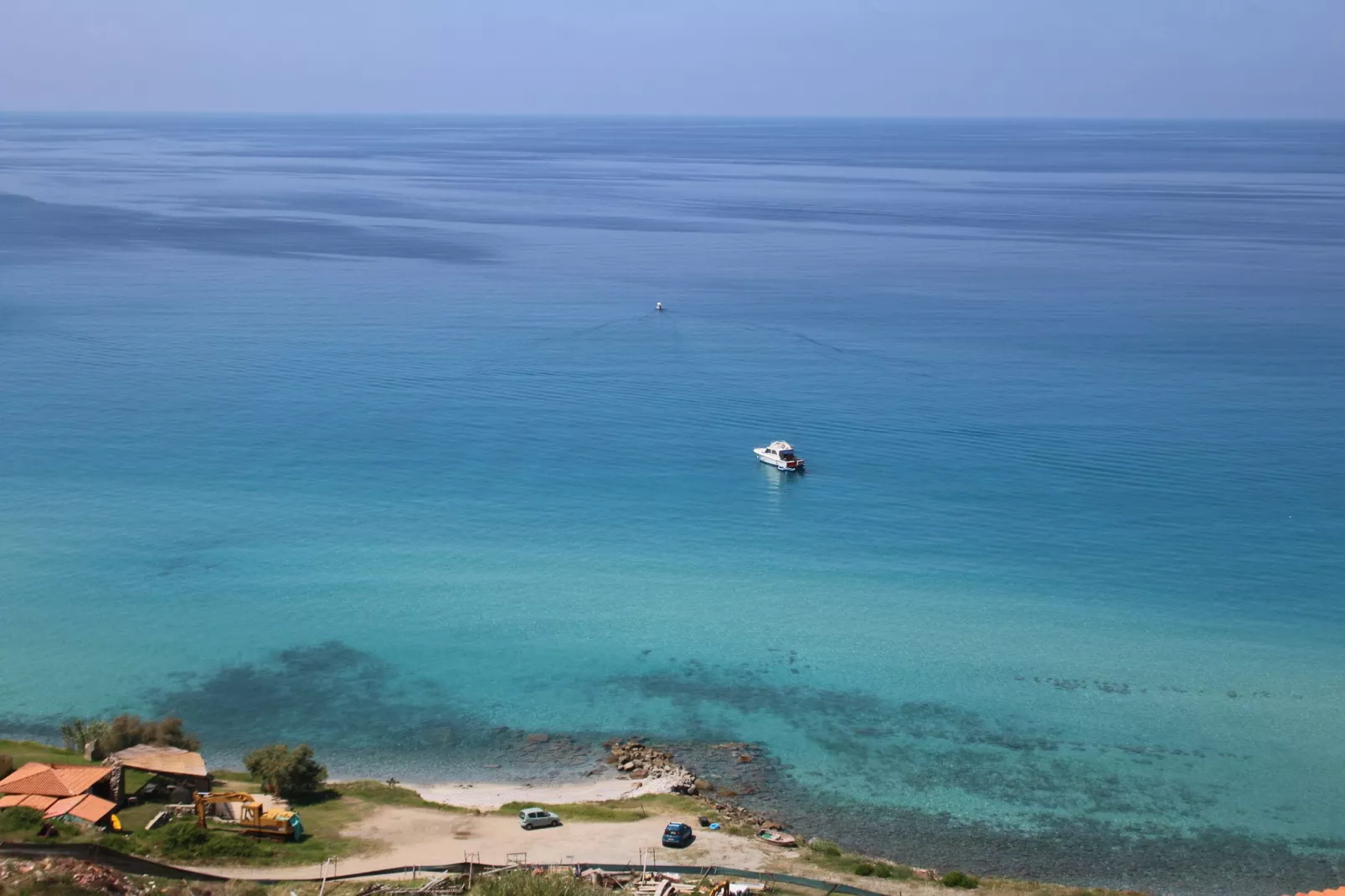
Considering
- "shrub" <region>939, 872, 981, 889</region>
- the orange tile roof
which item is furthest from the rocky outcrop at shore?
the orange tile roof

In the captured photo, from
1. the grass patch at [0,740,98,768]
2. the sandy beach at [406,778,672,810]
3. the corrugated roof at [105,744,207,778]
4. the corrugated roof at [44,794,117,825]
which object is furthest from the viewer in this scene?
the sandy beach at [406,778,672,810]

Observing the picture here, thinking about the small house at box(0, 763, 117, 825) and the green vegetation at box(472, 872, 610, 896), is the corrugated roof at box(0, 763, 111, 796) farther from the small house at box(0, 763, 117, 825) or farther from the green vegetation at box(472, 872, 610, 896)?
the green vegetation at box(472, 872, 610, 896)

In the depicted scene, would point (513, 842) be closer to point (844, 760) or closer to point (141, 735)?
point (844, 760)

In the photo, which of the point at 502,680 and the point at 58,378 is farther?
the point at 58,378

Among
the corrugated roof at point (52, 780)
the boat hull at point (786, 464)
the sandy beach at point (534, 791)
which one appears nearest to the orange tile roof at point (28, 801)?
the corrugated roof at point (52, 780)

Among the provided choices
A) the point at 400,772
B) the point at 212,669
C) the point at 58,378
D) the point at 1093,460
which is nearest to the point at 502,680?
the point at 400,772

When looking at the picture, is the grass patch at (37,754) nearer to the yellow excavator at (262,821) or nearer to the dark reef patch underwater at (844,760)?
the dark reef patch underwater at (844,760)

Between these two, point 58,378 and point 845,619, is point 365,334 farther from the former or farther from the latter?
point 845,619
